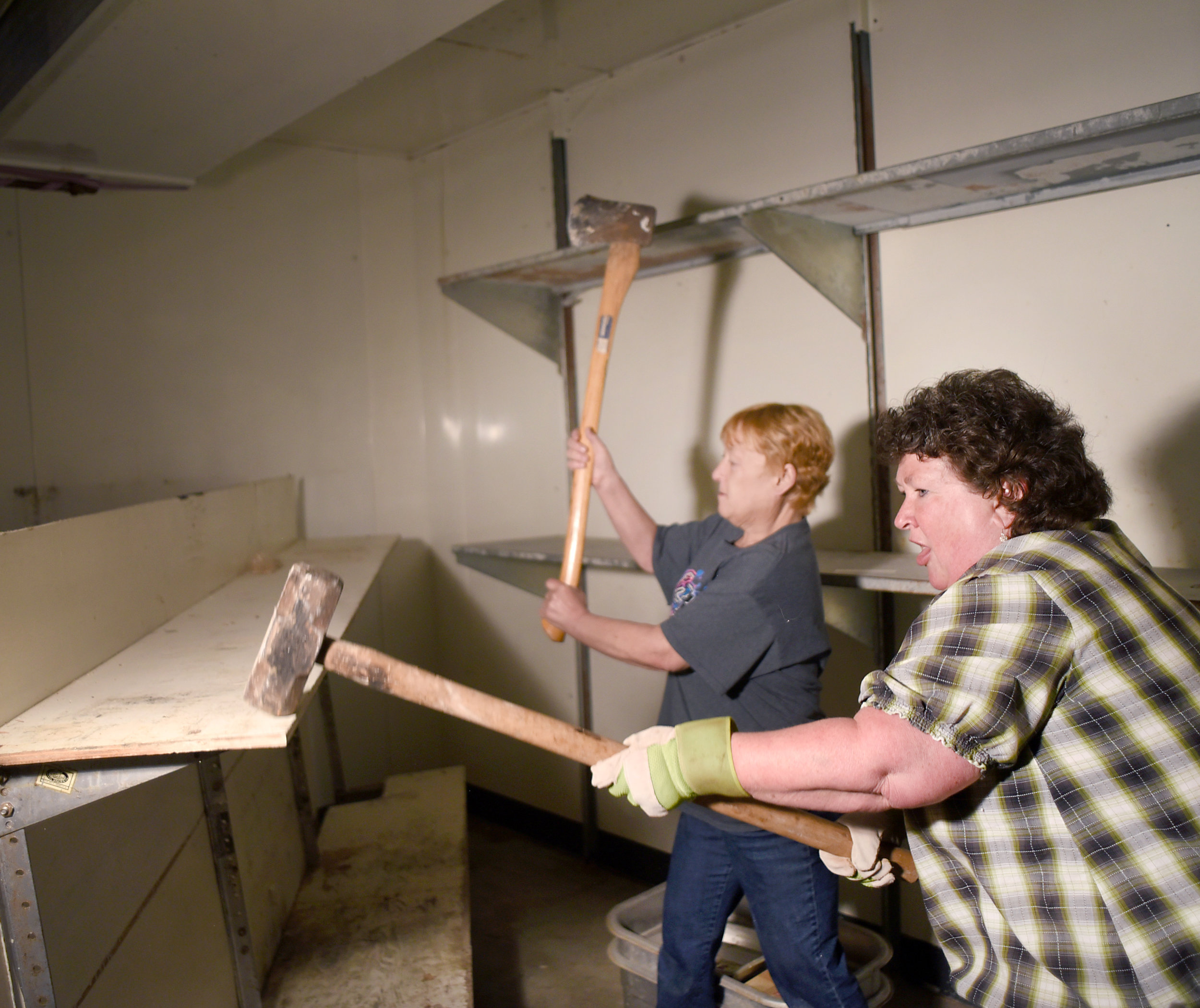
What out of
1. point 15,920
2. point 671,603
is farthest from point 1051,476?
point 15,920

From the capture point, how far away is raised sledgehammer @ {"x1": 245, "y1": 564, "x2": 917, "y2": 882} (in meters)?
1.26

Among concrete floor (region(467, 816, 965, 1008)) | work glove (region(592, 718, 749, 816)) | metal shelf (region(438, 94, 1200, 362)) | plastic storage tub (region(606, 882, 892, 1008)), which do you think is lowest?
concrete floor (region(467, 816, 965, 1008))

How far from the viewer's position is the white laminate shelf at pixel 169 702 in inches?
45.4

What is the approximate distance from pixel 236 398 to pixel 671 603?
2075mm

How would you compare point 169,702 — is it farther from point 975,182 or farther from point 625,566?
point 975,182

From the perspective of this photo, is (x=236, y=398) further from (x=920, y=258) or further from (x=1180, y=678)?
(x=1180, y=678)

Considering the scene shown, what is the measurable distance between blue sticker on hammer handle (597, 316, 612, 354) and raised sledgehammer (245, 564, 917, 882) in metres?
1.04

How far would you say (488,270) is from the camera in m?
2.51

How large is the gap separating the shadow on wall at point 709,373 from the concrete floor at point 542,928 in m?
1.33

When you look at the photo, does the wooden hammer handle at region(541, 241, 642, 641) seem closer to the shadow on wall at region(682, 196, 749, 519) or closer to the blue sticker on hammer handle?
the blue sticker on hammer handle

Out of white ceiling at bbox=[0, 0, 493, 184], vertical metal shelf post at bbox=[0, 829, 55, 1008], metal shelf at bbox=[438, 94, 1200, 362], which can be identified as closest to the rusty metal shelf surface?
metal shelf at bbox=[438, 94, 1200, 362]

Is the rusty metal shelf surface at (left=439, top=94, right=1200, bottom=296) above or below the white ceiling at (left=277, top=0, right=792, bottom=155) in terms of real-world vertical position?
below

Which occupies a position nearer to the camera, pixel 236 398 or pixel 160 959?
pixel 160 959

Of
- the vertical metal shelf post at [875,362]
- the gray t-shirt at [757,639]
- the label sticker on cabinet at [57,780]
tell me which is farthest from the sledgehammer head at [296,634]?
the vertical metal shelf post at [875,362]
